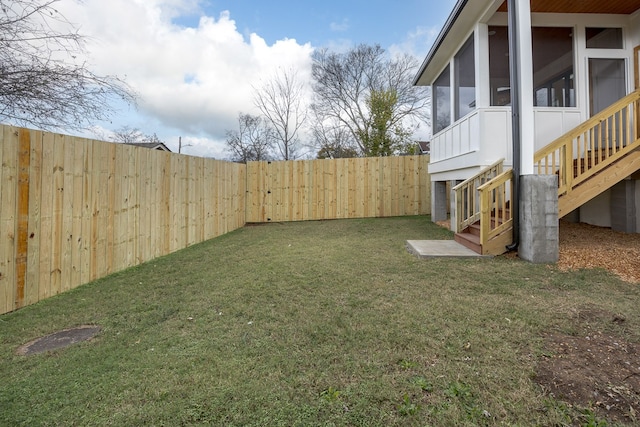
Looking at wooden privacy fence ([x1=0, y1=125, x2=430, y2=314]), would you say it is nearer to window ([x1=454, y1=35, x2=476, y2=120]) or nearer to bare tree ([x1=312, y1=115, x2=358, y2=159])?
window ([x1=454, y1=35, x2=476, y2=120])

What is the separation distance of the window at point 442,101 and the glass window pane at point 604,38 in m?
2.63

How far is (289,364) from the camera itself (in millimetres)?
2037

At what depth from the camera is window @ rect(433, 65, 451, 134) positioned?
7.86 m

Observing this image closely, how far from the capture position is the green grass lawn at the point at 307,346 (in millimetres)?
1617

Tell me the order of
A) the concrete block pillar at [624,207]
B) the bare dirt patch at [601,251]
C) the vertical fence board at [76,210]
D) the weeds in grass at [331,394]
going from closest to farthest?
the weeds in grass at [331,394], the vertical fence board at [76,210], the bare dirt patch at [601,251], the concrete block pillar at [624,207]

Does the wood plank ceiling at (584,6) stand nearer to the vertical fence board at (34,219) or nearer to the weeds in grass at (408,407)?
the weeds in grass at (408,407)

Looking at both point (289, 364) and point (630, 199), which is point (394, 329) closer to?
point (289, 364)

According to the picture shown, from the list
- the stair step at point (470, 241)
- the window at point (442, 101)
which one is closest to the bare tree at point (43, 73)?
the stair step at point (470, 241)

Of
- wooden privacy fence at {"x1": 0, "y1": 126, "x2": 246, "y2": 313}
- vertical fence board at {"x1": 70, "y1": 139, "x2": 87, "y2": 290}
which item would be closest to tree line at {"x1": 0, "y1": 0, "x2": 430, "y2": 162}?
wooden privacy fence at {"x1": 0, "y1": 126, "x2": 246, "y2": 313}

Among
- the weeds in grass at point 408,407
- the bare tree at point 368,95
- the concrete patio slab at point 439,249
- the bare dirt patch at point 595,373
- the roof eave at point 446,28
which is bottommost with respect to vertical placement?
the weeds in grass at point 408,407

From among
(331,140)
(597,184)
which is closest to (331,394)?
(597,184)

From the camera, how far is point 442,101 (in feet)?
27.6

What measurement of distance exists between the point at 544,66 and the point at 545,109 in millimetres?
991

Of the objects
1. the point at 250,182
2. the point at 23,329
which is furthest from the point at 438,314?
the point at 250,182
